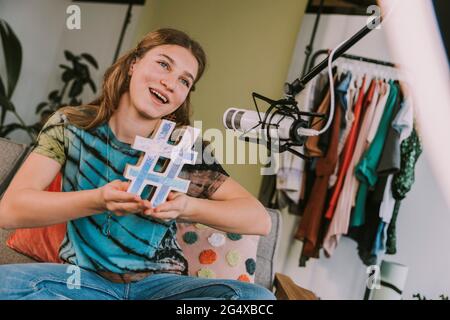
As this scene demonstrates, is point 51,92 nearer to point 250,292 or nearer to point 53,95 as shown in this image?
point 53,95

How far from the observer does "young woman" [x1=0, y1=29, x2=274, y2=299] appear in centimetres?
94

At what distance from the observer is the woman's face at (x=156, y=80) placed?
101 cm

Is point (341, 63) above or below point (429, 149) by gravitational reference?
above

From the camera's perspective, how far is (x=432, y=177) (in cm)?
145

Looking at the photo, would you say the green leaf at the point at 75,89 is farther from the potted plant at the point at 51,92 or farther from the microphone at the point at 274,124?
the microphone at the point at 274,124

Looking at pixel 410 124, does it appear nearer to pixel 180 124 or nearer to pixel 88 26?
pixel 180 124

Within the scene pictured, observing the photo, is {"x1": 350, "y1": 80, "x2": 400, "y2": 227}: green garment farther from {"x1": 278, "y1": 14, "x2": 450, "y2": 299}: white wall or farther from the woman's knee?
the woman's knee

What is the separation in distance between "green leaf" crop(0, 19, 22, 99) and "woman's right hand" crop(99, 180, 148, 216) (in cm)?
56

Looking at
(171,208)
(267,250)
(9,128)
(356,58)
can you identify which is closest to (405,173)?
(356,58)

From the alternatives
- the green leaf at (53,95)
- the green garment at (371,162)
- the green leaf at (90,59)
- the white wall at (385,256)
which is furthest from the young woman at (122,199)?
the green garment at (371,162)

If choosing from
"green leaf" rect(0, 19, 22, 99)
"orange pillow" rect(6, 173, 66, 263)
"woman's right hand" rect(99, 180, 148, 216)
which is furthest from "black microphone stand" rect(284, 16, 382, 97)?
"green leaf" rect(0, 19, 22, 99)
